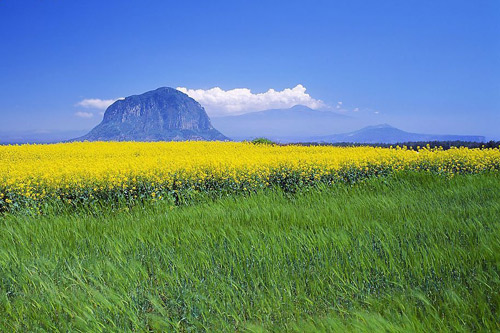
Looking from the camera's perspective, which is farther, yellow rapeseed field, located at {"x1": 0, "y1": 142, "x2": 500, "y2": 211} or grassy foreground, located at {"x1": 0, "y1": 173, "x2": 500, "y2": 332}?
yellow rapeseed field, located at {"x1": 0, "y1": 142, "x2": 500, "y2": 211}

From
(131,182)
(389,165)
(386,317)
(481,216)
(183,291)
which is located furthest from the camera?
(389,165)

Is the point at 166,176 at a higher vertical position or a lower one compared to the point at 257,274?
higher

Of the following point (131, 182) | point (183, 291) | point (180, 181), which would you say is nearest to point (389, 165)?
point (180, 181)

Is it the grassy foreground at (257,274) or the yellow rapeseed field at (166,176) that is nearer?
the grassy foreground at (257,274)

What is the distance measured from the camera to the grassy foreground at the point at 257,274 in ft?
9.01

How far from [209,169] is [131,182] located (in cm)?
177

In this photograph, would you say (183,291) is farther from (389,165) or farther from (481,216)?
(389,165)

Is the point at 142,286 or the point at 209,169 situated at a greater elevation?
the point at 209,169

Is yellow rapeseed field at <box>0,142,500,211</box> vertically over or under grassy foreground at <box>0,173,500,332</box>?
over

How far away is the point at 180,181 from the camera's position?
26.0 feet

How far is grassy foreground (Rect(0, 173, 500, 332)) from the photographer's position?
275 cm

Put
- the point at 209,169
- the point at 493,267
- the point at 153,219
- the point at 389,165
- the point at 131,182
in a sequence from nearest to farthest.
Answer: the point at 493,267, the point at 153,219, the point at 131,182, the point at 209,169, the point at 389,165

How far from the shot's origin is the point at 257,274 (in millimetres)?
3609

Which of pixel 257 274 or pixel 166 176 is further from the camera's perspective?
pixel 166 176
